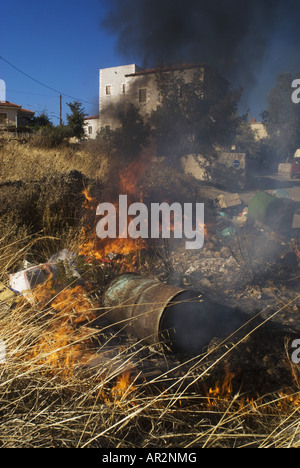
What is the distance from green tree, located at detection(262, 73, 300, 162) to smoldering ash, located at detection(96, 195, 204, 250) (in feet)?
17.1

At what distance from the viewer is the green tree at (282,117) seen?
1172 cm

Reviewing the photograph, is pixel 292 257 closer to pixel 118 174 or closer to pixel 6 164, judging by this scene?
pixel 118 174

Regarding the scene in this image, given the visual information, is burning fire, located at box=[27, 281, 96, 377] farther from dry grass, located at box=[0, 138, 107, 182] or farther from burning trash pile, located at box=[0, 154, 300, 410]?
dry grass, located at box=[0, 138, 107, 182]

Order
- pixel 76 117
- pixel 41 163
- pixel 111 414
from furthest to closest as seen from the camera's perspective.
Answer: pixel 76 117, pixel 41 163, pixel 111 414

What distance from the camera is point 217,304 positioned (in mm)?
4312

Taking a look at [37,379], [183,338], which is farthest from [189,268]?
[37,379]

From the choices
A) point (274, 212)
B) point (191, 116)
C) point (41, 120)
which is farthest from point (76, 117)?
point (274, 212)

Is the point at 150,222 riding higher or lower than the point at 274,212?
lower

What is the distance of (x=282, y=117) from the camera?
1766cm

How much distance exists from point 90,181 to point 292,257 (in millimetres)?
4397

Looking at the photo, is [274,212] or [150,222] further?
[274,212]

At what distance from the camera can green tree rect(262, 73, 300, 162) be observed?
1172 cm

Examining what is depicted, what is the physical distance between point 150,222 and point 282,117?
14.2 metres

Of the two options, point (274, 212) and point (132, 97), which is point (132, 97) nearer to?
point (132, 97)
